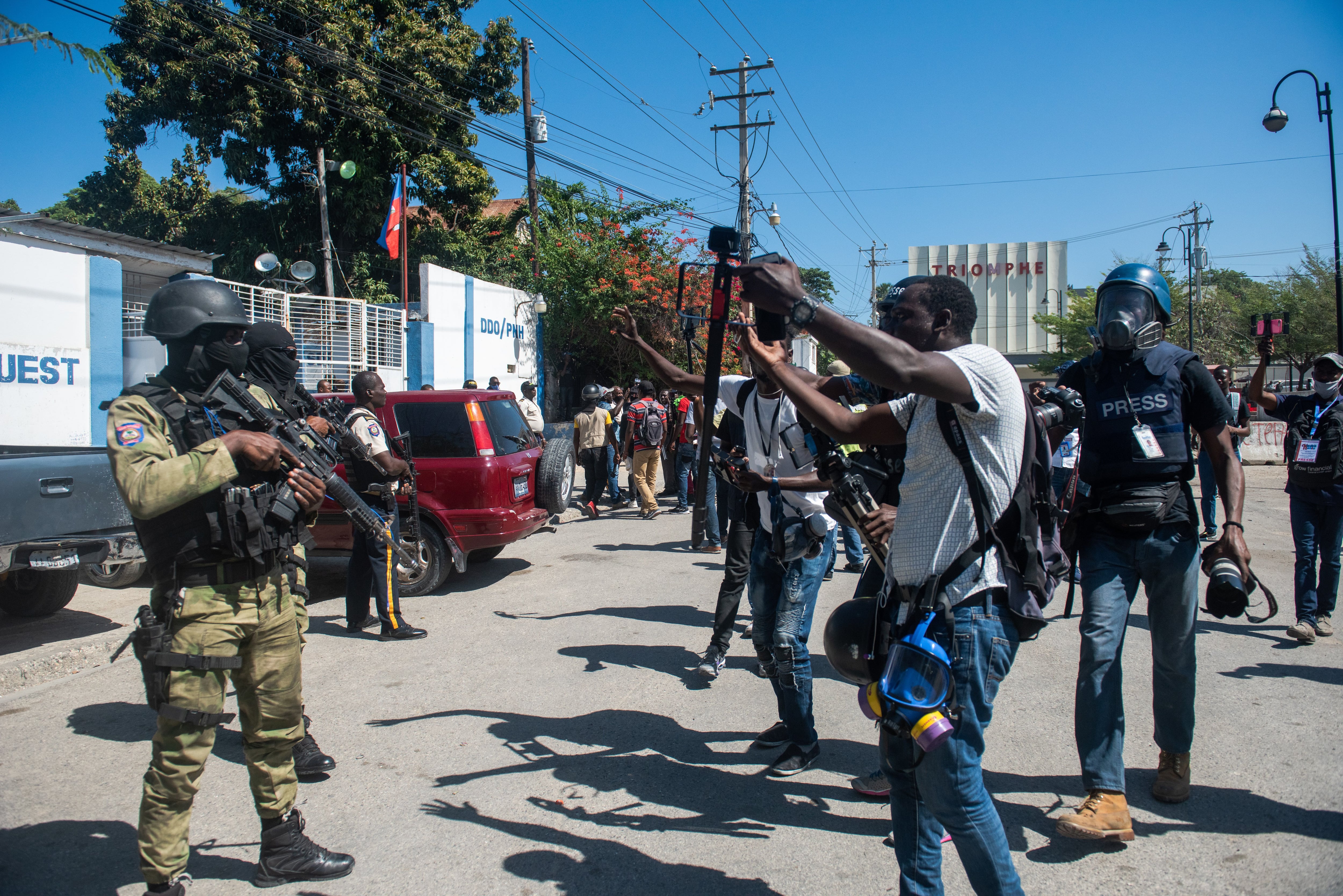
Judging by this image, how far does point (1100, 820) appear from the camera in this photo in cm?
313

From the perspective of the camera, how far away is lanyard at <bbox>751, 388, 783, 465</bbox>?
13.5 ft

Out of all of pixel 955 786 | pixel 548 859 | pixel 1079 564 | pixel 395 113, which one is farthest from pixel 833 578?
pixel 395 113

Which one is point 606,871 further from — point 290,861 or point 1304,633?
point 1304,633

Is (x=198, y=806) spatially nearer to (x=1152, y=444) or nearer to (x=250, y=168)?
(x=1152, y=444)

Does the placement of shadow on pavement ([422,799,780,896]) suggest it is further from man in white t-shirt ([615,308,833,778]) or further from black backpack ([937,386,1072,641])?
black backpack ([937,386,1072,641])

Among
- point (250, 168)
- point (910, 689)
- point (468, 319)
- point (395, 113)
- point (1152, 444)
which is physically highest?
point (395, 113)

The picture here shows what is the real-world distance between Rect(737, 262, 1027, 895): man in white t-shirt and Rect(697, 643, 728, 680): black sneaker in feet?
8.89

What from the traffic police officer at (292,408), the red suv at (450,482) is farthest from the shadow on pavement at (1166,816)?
the red suv at (450,482)

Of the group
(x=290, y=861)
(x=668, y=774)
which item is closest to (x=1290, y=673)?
(x=668, y=774)

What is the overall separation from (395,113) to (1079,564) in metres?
23.8

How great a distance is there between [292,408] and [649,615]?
3719 millimetres

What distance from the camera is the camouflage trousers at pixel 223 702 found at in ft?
8.78

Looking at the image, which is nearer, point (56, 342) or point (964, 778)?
point (964, 778)

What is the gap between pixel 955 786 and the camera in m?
2.18
